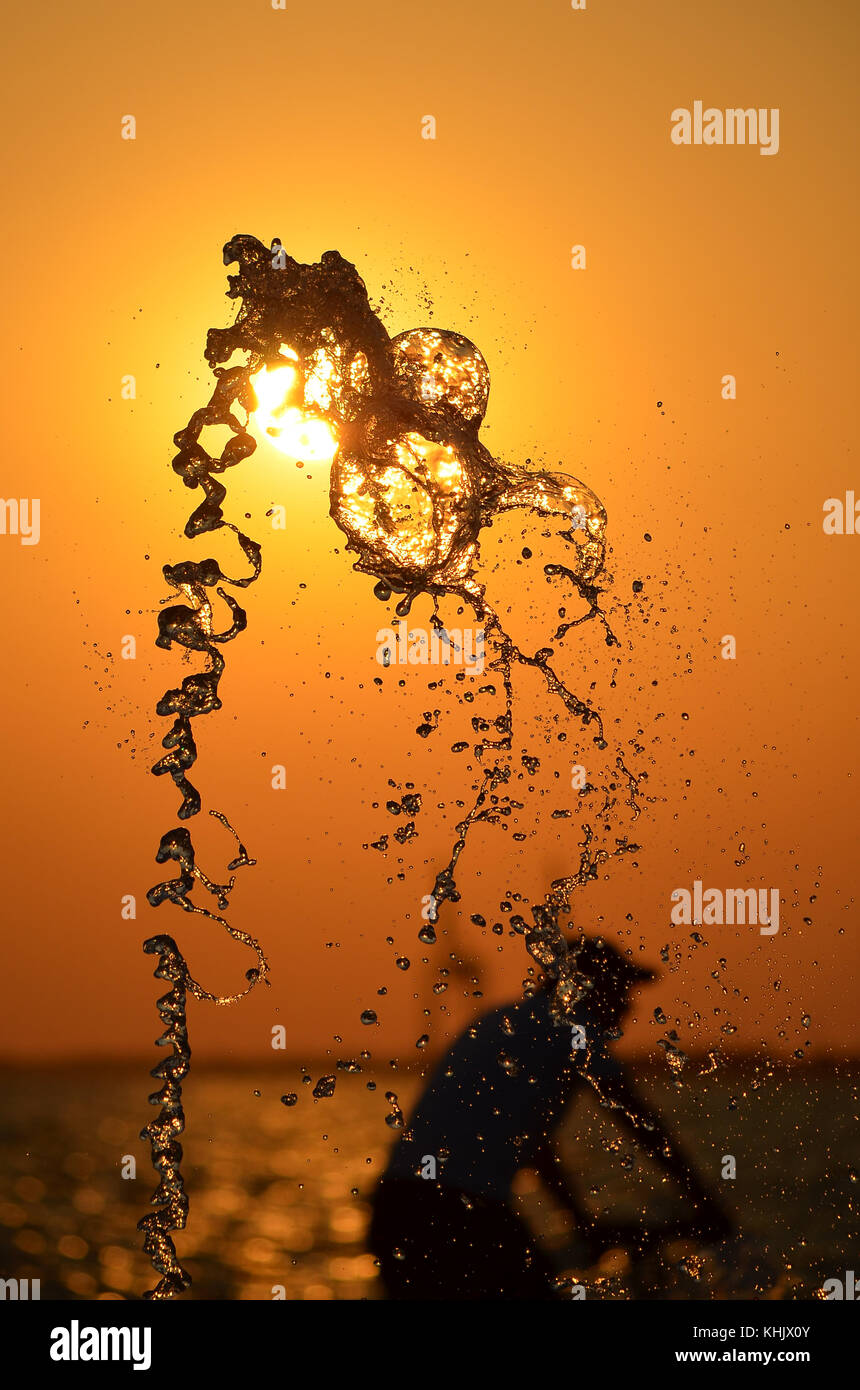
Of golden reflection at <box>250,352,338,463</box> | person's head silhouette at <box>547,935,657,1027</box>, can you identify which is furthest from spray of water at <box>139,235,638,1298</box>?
person's head silhouette at <box>547,935,657,1027</box>

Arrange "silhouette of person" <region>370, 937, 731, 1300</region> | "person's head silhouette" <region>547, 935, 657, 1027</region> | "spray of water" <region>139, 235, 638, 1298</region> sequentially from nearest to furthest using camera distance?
"spray of water" <region>139, 235, 638, 1298</region> → "person's head silhouette" <region>547, 935, 657, 1027</region> → "silhouette of person" <region>370, 937, 731, 1300</region>

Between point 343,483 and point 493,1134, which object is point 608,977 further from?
point 343,483

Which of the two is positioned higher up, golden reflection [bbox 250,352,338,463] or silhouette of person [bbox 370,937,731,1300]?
golden reflection [bbox 250,352,338,463]

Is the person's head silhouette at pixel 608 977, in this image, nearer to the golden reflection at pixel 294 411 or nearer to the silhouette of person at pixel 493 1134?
the silhouette of person at pixel 493 1134

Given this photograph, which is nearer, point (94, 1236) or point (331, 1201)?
point (94, 1236)

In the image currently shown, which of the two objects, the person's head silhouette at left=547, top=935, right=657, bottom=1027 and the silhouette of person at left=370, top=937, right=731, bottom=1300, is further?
the silhouette of person at left=370, top=937, right=731, bottom=1300

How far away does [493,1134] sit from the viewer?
775 cm

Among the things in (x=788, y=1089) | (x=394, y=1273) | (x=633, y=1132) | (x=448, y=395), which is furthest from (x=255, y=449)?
(x=788, y=1089)

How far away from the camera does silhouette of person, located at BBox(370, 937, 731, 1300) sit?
7699mm

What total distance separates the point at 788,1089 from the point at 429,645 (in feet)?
98.2

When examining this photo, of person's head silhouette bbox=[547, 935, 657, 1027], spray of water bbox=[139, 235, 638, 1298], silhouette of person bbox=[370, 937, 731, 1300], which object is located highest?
spray of water bbox=[139, 235, 638, 1298]

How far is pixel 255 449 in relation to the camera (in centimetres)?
589

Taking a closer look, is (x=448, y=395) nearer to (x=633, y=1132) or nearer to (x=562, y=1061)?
(x=562, y=1061)

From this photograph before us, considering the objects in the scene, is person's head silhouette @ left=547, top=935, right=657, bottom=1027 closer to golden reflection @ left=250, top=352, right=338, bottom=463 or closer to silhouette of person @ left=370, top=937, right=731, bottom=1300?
silhouette of person @ left=370, top=937, right=731, bottom=1300
